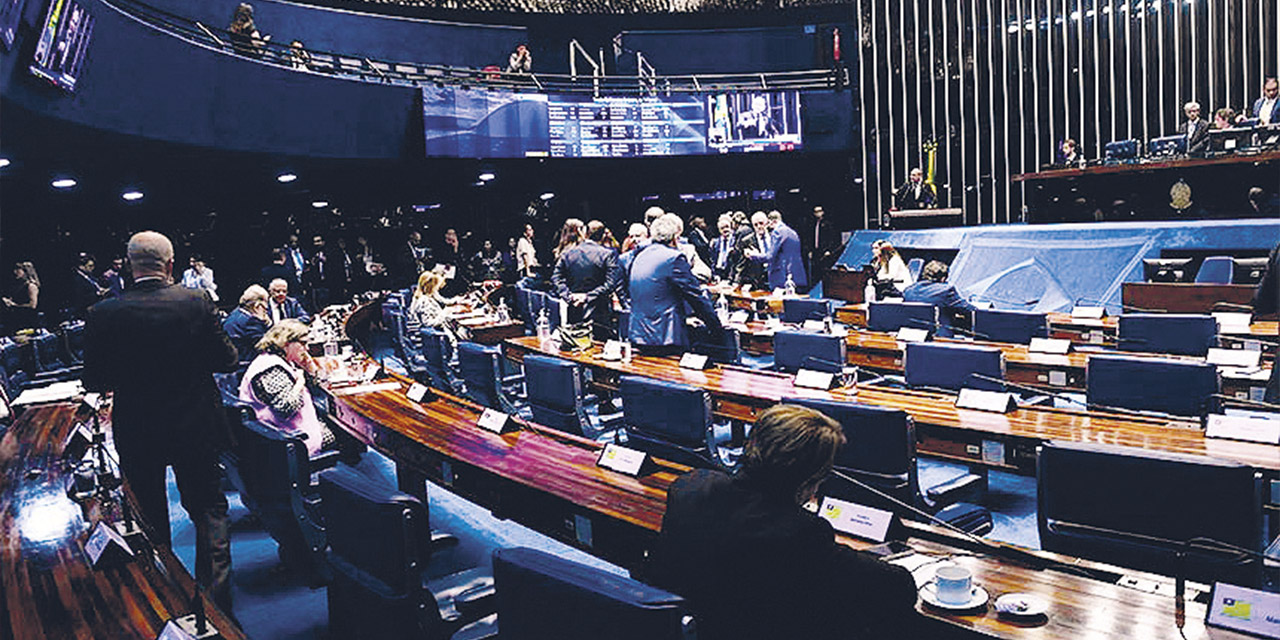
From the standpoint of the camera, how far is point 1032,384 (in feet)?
16.0

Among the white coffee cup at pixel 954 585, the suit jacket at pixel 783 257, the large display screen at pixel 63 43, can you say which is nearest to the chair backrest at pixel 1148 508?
the white coffee cup at pixel 954 585

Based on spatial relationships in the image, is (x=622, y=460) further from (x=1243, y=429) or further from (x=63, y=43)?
(x=63, y=43)

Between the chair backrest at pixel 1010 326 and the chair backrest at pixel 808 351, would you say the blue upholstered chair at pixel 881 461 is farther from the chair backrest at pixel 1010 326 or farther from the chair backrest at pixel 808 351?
the chair backrest at pixel 1010 326

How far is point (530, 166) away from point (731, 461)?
39.5 feet

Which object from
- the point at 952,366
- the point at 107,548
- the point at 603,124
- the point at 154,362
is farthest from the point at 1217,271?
the point at 603,124

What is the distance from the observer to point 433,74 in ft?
52.6

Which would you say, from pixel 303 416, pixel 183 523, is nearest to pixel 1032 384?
pixel 303 416

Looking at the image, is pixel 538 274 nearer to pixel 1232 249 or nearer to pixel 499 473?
pixel 1232 249

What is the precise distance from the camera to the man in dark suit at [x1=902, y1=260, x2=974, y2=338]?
6.58 m

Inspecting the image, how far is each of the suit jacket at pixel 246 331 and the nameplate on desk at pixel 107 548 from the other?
4.60 metres

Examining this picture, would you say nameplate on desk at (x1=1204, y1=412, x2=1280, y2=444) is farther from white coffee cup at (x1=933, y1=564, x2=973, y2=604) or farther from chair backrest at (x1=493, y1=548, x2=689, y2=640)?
chair backrest at (x1=493, y1=548, x2=689, y2=640)

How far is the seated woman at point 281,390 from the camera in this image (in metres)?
4.72

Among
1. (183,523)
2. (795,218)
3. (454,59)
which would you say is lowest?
(183,523)

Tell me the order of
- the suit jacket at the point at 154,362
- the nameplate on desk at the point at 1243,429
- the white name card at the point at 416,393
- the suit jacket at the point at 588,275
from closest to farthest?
the nameplate on desk at the point at 1243,429
the suit jacket at the point at 154,362
the white name card at the point at 416,393
the suit jacket at the point at 588,275
